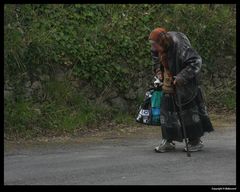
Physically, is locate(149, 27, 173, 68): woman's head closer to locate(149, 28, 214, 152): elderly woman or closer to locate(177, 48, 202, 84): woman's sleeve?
locate(149, 28, 214, 152): elderly woman

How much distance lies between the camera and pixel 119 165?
7.46m

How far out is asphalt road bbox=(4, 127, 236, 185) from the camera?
264 inches

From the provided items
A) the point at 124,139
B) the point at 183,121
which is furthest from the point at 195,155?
the point at 124,139

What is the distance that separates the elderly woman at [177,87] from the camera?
7.84m

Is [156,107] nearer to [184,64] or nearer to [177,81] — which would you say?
[177,81]

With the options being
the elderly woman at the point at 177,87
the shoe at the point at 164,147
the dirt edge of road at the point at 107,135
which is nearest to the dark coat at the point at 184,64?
the elderly woman at the point at 177,87

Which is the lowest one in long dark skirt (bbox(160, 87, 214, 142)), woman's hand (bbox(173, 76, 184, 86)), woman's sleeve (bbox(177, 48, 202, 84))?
long dark skirt (bbox(160, 87, 214, 142))

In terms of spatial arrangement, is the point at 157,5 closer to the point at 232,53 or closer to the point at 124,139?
the point at 232,53

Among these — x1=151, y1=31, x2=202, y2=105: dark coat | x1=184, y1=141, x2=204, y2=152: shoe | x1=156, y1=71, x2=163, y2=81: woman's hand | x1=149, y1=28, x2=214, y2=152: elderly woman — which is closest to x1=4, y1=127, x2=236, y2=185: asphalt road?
x1=184, y1=141, x2=204, y2=152: shoe

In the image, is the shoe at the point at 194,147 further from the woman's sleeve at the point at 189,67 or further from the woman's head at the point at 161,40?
the woman's head at the point at 161,40

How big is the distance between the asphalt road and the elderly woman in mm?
256
